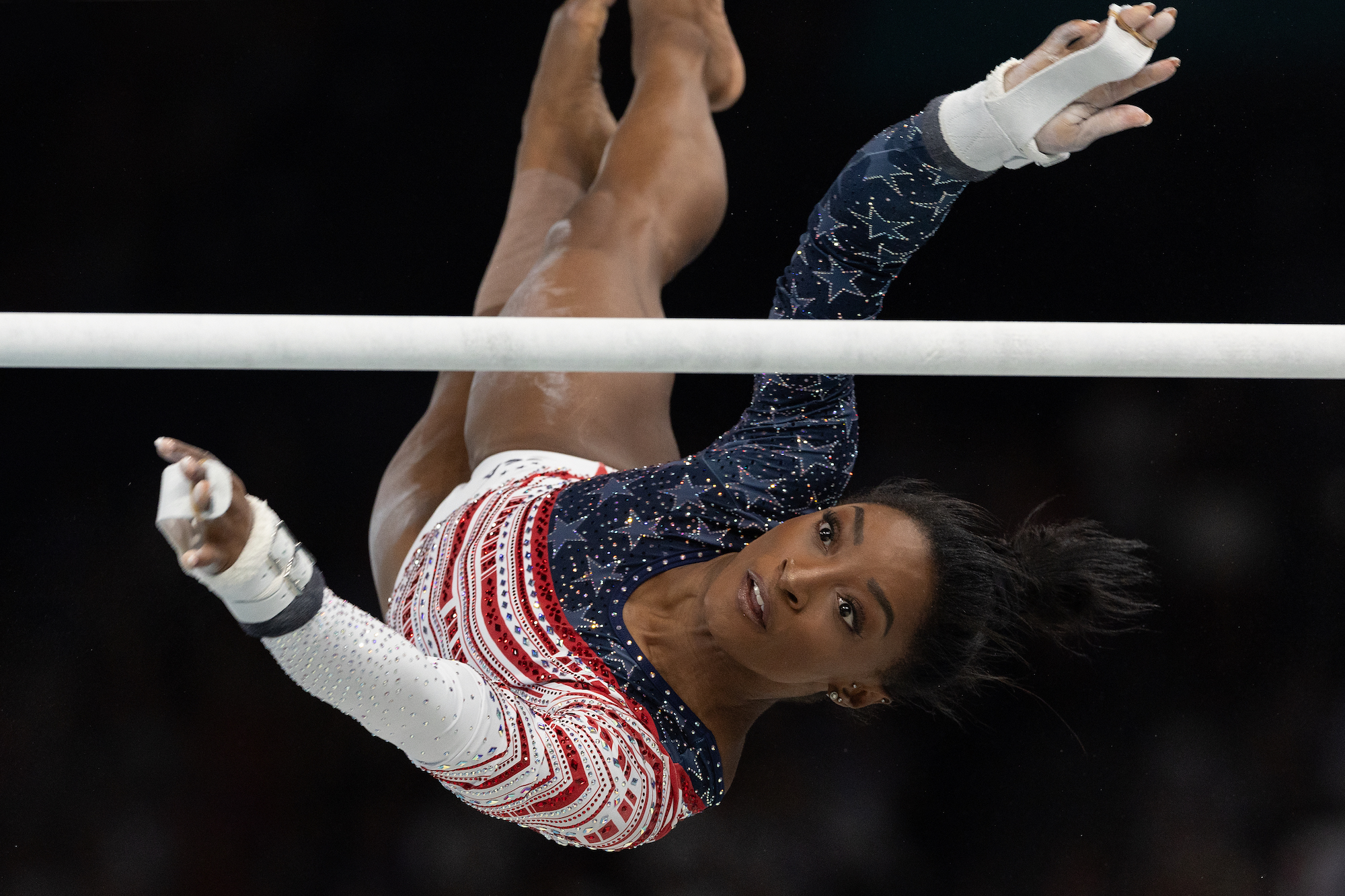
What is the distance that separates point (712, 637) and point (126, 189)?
110 centimetres

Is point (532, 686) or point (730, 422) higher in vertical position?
point (730, 422)

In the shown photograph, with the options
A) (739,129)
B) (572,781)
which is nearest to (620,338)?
(572,781)

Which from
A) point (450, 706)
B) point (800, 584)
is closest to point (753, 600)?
point (800, 584)

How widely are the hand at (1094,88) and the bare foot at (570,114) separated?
73 centimetres

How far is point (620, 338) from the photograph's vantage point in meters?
0.72

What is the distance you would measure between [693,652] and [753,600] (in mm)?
100

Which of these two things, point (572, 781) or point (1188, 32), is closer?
point (572, 781)

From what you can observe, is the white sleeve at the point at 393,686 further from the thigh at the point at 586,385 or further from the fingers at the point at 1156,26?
the fingers at the point at 1156,26

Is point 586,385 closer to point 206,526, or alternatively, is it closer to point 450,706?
point 450,706

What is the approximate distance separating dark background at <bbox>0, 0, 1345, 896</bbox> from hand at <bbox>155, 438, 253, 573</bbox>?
1004mm

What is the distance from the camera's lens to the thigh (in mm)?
1207

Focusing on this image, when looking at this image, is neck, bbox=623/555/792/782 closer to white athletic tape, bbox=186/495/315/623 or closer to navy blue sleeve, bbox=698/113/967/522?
navy blue sleeve, bbox=698/113/967/522

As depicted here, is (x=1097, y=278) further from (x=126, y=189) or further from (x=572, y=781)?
(x=126, y=189)

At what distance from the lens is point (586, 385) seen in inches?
48.5
